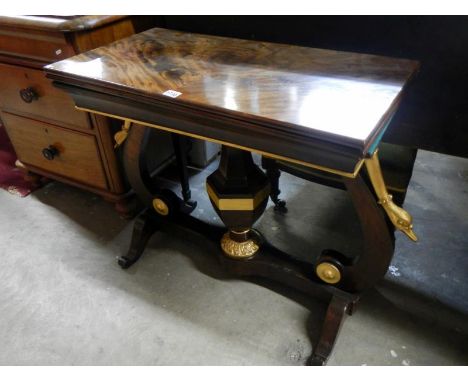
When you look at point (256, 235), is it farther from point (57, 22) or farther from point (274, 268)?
point (57, 22)

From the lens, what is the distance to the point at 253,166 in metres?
1.14

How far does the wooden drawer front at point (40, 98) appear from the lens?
1.32m

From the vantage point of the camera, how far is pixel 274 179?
4.85ft

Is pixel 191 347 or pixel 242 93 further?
pixel 191 347

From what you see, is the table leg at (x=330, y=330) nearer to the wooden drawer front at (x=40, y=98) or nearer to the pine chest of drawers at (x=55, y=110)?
the pine chest of drawers at (x=55, y=110)

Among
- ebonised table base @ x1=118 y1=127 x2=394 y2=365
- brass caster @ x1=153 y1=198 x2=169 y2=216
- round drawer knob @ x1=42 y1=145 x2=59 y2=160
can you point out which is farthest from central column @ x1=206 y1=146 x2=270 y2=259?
round drawer knob @ x1=42 y1=145 x2=59 y2=160

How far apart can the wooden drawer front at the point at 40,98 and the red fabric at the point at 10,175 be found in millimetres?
420

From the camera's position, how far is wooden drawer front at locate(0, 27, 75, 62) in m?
1.18

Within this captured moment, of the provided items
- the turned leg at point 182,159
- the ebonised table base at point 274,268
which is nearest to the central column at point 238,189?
the ebonised table base at point 274,268

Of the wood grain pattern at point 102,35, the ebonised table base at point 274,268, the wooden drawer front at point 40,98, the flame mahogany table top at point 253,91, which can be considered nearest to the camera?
the flame mahogany table top at point 253,91

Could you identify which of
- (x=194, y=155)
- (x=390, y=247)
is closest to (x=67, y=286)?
(x=194, y=155)

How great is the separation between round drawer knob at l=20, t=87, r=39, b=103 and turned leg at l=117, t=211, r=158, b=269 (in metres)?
0.55

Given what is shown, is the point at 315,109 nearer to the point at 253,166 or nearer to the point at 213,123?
the point at 213,123
